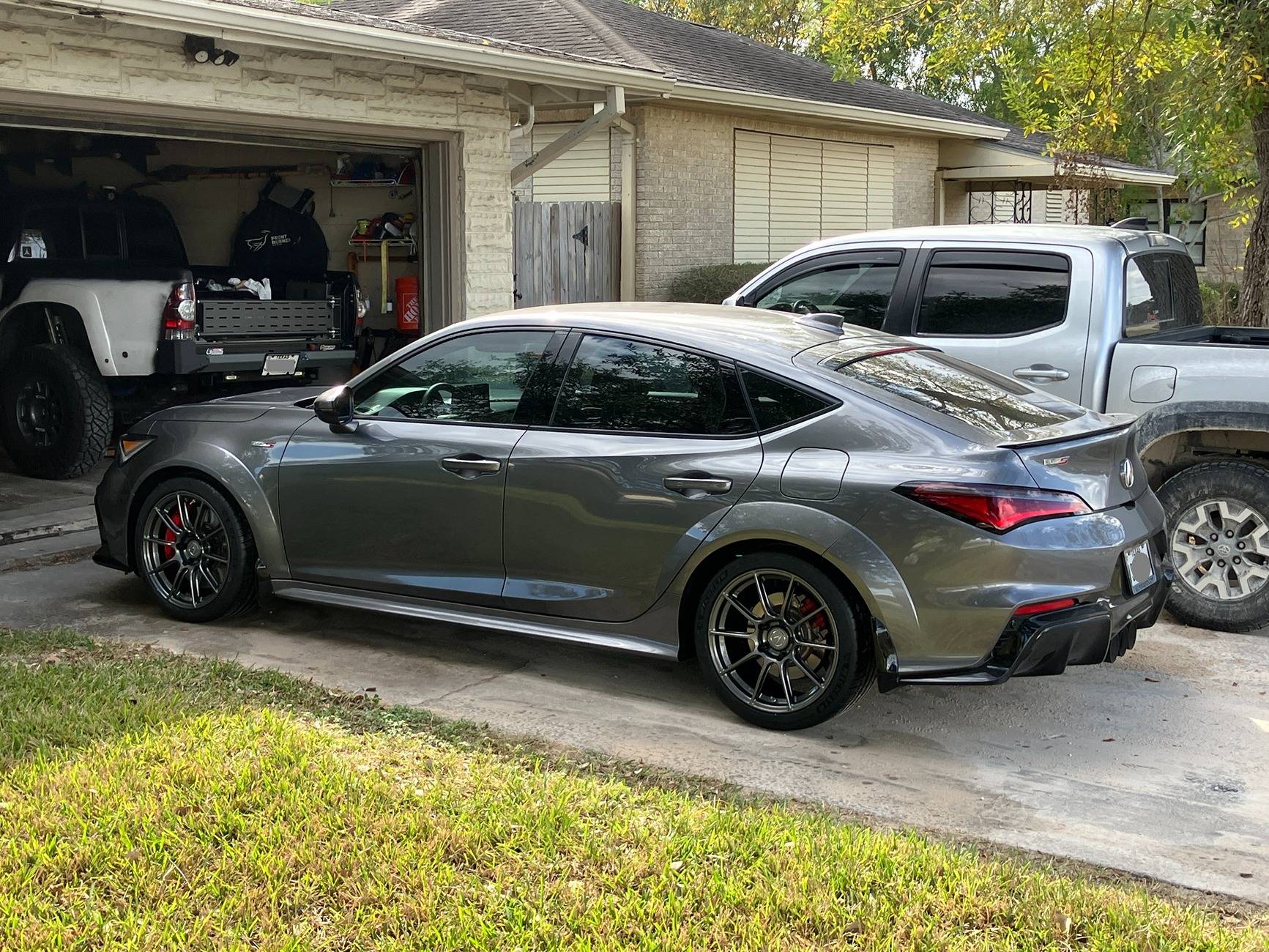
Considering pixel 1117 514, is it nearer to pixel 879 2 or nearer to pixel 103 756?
pixel 103 756

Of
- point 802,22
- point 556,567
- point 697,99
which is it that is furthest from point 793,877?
point 802,22

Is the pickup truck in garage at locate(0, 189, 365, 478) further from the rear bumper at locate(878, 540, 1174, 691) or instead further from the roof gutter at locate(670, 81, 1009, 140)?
the rear bumper at locate(878, 540, 1174, 691)

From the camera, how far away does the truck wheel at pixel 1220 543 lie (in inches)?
264

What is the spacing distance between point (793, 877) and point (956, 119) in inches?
804

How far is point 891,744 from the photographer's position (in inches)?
203

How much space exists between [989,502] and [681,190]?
12370 millimetres

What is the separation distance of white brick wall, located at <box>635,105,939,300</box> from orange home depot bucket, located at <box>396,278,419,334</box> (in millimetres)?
3355

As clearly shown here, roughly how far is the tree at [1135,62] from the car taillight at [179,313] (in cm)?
865

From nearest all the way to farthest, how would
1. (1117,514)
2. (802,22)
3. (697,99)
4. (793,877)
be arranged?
(793,877), (1117,514), (697,99), (802,22)

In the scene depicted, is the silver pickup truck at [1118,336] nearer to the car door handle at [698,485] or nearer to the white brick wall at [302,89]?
the car door handle at [698,485]

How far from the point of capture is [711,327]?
5.59m

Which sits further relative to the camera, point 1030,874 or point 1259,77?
point 1259,77

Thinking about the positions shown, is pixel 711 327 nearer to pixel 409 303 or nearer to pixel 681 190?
pixel 409 303

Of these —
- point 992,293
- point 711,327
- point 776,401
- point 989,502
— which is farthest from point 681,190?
point 989,502
